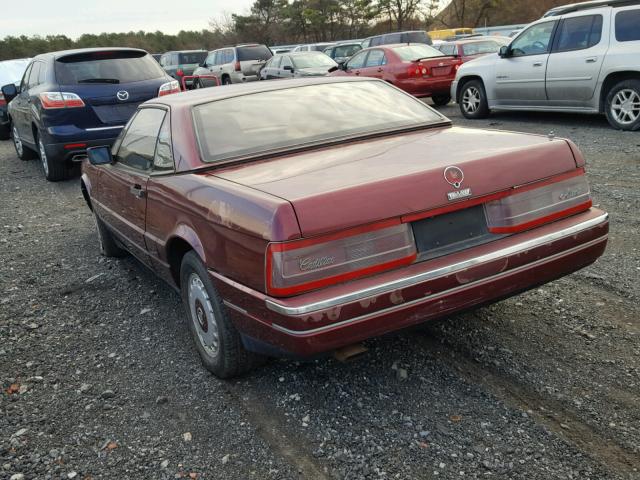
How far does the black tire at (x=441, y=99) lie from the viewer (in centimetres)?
1436

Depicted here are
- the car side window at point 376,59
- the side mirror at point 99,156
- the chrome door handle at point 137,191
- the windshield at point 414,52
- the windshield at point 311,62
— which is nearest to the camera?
the chrome door handle at point 137,191

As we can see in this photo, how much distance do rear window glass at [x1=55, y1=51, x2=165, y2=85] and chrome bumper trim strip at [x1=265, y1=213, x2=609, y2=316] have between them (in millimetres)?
7011

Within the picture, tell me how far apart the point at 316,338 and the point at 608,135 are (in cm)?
773

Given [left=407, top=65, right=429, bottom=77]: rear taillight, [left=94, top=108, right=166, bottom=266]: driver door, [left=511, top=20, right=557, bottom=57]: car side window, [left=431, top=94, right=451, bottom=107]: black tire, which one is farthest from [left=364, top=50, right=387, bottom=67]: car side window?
[left=94, top=108, right=166, bottom=266]: driver door

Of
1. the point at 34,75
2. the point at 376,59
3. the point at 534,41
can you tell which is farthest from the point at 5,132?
the point at 534,41

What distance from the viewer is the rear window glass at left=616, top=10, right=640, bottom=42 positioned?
8.80 meters

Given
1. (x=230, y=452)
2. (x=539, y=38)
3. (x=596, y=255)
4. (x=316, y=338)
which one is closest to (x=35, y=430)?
(x=230, y=452)

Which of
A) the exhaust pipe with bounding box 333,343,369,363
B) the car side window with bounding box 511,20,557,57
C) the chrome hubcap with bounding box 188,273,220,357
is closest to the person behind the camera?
the exhaust pipe with bounding box 333,343,369,363

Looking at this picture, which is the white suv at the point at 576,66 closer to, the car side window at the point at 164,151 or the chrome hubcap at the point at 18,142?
the car side window at the point at 164,151

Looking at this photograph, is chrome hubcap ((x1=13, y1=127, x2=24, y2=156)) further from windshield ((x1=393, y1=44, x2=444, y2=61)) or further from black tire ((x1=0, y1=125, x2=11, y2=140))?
windshield ((x1=393, y1=44, x2=444, y2=61))

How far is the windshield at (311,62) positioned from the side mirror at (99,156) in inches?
506

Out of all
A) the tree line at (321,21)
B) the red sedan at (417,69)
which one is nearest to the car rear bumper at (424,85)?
the red sedan at (417,69)

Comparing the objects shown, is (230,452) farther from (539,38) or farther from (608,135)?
(539,38)

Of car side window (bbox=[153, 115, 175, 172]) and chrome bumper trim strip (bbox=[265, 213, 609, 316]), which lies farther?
car side window (bbox=[153, 115, 175, 172])
